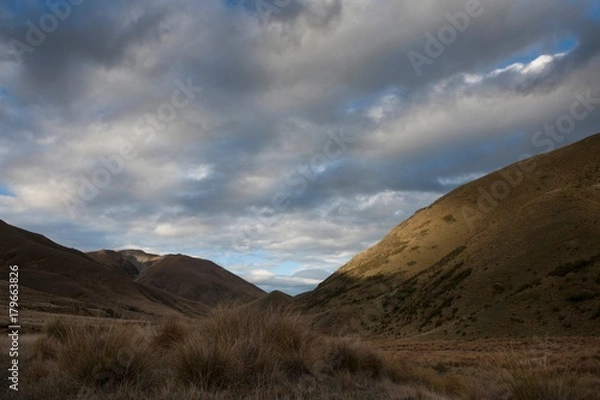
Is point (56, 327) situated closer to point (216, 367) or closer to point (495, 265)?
point (216, 367)

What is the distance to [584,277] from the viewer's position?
51.3 metres

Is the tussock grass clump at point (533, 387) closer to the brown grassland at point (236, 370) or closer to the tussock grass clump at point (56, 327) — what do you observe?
the brown grassland at point (236, 370)

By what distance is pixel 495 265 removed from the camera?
2537 inches

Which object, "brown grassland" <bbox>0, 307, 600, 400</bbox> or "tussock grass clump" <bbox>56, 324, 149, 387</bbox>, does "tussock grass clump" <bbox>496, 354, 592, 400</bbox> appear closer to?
"brown grassland" <bbox>0, 307, 600, 400</bbox>

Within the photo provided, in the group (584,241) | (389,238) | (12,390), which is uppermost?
(389,238)

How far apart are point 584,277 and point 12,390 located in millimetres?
58464

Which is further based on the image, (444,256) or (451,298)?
(444,256)

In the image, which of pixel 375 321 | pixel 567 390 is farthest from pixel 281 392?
pixel 375 321

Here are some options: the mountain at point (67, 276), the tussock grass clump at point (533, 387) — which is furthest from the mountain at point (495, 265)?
the mountain at point (67, 276)

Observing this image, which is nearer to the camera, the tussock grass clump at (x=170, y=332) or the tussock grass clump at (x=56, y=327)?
the tussock grass clump at (x=170, y=332)

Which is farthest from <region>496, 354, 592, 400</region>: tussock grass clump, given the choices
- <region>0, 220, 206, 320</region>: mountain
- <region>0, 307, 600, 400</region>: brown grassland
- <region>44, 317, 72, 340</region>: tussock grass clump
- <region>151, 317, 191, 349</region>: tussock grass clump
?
<region>0, 220, 206, 320</region>: mountain

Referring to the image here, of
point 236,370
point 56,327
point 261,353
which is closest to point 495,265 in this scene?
point 56,327

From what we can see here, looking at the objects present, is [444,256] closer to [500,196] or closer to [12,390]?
[500,196]

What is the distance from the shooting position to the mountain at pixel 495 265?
2007 inches
